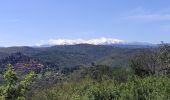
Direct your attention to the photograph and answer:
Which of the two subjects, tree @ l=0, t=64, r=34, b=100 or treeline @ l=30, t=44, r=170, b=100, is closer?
tree @ l=0, t=64, r=34, b=100

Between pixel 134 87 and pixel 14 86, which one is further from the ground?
pixel 14 86

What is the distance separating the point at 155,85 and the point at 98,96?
11.8 meters

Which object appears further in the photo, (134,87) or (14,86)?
(134,87)

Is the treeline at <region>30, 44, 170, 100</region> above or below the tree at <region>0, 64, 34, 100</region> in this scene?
below

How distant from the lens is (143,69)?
409 ft

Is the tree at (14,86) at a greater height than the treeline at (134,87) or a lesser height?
greater

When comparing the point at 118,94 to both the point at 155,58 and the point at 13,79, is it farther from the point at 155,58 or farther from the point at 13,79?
the point at 155,58

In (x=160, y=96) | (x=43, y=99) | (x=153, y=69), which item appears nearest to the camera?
(x=160, y=96)

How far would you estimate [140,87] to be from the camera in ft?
238

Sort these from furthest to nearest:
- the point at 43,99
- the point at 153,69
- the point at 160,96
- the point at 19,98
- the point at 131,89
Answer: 1. the point at 153,69
2. the point at 43,99
3. the point at 131,89
4. the point at 160,96
5. the point at 19,98

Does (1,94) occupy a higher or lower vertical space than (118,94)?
higher

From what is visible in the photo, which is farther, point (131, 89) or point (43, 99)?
point (43, 99)

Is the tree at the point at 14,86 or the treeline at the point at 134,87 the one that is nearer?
the tree at the point at 14,86

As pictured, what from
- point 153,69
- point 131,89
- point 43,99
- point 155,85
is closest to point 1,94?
point 131,89
